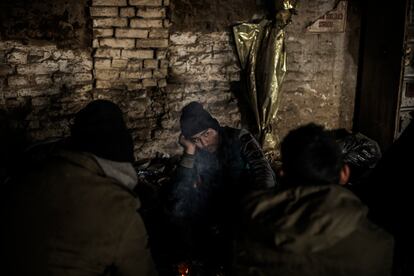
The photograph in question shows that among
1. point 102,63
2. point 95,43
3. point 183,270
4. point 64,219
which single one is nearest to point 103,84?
point 102,63

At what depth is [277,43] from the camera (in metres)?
5.00

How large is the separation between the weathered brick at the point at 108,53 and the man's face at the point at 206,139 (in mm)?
1463

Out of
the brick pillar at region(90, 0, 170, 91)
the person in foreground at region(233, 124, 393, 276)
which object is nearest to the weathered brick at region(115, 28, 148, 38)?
the brick pillar at region(90, 0, 170, 91)

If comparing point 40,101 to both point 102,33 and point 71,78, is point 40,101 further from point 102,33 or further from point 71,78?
point 102,33

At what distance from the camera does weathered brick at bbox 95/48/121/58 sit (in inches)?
174

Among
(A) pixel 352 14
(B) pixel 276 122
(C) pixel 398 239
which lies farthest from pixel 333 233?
(A) pixel 352 14

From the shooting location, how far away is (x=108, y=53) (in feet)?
14.6

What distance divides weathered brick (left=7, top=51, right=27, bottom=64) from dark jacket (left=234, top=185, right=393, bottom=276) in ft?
10.6

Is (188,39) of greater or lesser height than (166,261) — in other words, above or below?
above

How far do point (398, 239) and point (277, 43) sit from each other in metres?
3.20

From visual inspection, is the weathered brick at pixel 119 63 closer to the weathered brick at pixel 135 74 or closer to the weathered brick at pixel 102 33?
the weathered brick at pixel 135 74

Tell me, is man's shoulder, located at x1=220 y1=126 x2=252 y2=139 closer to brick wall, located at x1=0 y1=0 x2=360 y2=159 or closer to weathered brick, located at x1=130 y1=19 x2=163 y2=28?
brick wall, located at x1=0 y1=0 x2=360 y2=159

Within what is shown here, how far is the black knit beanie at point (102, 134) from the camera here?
218 centimetres

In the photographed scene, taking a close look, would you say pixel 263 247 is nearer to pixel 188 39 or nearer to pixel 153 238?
pixel 153 238
